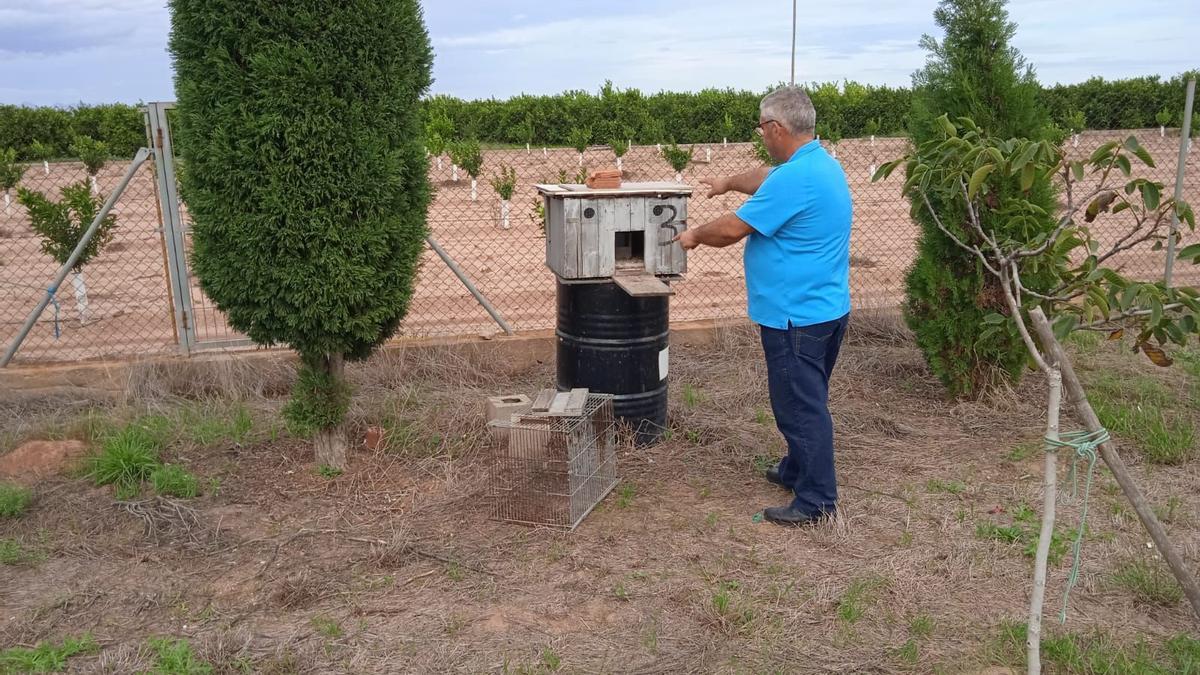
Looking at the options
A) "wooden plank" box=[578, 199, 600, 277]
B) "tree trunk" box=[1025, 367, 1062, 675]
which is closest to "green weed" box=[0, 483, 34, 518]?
"wooden plank" box=[578, 199, 600, 277]

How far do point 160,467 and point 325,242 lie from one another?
1604 mm

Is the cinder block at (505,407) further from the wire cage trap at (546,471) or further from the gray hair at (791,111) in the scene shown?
the gray hair at (791,111)

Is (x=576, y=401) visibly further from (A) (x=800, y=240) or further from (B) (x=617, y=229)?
(A) (x=800, y=240)

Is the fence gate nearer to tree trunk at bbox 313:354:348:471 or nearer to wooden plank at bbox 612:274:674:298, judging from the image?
tree trunk at bbox 313:354:348:471

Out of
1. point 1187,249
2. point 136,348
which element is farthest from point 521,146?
point 1187,249

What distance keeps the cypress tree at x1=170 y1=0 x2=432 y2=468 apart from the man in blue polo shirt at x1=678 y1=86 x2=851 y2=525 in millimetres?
1535

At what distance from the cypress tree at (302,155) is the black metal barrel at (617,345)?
105 centimetres

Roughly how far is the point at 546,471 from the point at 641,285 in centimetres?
105

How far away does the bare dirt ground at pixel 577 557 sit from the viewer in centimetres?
353

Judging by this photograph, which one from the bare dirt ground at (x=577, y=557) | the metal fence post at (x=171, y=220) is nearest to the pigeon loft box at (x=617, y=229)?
the bare dirt ground at (x=577, y=557)

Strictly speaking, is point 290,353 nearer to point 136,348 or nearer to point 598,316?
point 136,348

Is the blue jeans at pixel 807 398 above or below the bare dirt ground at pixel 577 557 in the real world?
above

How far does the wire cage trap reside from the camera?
4.59 metres

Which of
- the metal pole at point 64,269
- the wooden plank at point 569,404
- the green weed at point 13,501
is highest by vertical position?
the metal pole at point 64,269
